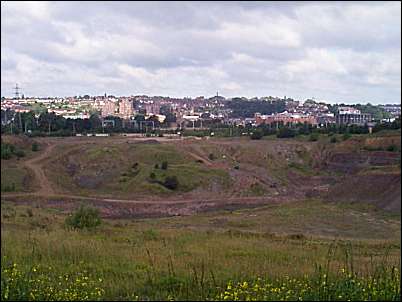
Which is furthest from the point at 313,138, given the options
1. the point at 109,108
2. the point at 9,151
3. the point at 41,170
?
the point at 9,151

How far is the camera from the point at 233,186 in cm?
5375

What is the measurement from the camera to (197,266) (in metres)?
8.48

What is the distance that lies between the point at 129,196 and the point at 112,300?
140 feet

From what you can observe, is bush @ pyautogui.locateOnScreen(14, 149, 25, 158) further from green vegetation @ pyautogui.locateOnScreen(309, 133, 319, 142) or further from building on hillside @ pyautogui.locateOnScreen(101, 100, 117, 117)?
green vegetation @ pyautogui.locateOnScreen(309, 133, 319, 142)

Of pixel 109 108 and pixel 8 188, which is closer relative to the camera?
pixel 8 188

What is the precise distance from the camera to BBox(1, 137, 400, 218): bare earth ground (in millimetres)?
42844

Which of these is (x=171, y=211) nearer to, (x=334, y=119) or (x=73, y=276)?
(x=73, y=276)

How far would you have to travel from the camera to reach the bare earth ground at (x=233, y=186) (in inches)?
1687

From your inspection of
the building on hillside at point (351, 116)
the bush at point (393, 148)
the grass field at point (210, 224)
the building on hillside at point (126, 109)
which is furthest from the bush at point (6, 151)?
the building on hillside at point (351, 116)

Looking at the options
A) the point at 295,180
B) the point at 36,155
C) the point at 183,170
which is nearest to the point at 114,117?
the point at 36,155

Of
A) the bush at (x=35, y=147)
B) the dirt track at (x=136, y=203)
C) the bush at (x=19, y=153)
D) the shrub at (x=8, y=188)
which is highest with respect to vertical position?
the bush at (x=35, y=147)

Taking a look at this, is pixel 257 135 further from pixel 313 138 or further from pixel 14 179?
pixel 14 179

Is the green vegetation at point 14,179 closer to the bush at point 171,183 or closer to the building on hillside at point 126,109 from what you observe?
the bush at point 171,183

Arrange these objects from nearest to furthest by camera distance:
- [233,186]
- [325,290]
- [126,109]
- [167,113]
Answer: [325,290] < [233,186] < [126,109] < [167,113]
